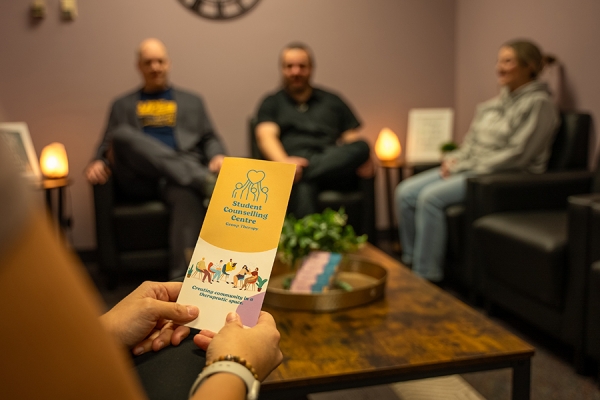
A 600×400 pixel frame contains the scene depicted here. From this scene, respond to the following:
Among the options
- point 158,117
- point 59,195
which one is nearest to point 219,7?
point 158,117

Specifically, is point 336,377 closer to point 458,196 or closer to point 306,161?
point 458,196

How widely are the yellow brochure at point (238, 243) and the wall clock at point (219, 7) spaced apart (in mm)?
3400

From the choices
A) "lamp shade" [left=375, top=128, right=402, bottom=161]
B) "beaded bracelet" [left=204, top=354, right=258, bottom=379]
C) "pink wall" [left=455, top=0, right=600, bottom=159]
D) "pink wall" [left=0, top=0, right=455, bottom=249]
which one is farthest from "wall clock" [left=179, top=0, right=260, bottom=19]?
"beaded bracelet" [left=204, top=354, right=258, bottom=379]

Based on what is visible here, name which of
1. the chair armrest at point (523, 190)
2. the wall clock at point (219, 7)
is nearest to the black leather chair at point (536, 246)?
the chair armrest at point (523, 190)

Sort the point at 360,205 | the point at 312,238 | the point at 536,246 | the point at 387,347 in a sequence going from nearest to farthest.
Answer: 1. the point at 387,347
2. the point at 312,238
3. the point at 536,246
4. the point at 360,205

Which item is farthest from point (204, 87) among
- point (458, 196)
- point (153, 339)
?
point (153, 339)

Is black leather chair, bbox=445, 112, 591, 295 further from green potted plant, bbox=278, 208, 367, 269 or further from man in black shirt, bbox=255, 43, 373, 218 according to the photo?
green potted plant, bbox=278, 208, 367, 269

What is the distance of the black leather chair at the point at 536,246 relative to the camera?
2102 millimetres

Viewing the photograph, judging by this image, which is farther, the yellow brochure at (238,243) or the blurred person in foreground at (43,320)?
the yellow brochure at (238,243)

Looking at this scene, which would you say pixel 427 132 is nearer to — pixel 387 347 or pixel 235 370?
pixel 387 347

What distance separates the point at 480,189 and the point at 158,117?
190 cm

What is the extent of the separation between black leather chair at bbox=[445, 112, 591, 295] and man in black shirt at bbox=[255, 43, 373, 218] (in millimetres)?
694

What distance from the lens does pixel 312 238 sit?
77.4 inches

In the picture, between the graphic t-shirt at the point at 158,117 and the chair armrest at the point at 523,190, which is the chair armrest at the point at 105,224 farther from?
the chair armrest at the point at 523,190
